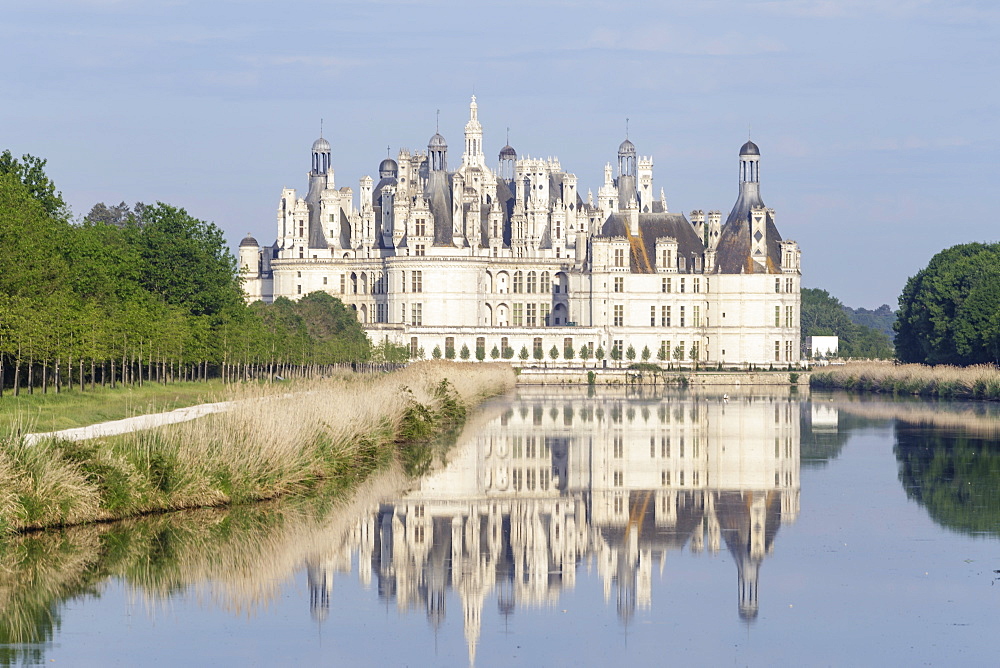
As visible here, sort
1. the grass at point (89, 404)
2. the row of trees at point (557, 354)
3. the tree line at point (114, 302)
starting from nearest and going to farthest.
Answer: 1. the grass at point (89, 404)
2. the tree line at point (114, 302)
3. the row of trees at point (557, 354)

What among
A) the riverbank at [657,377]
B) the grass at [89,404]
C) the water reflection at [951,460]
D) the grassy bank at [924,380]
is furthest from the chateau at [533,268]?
the grass at [89,404]

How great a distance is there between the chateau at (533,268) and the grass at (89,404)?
219ft

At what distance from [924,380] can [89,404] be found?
43714 mm

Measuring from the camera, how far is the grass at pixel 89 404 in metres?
28.3

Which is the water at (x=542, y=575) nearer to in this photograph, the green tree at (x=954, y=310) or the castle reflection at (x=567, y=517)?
the castle reflection at (x=567, y=517)

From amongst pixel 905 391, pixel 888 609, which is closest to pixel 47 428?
pixel 888 609

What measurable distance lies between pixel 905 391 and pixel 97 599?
Result: 61275 millimetres

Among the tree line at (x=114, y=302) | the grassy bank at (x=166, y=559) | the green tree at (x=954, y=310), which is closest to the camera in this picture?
the grassy bank at (x=166, y=559)

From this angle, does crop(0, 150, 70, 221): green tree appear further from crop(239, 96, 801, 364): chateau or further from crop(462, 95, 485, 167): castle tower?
crop(462, 95, 485, 167): castle tower

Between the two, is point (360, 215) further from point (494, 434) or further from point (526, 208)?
point (494, 434)

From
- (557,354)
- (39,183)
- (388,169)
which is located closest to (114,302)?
(39,183)

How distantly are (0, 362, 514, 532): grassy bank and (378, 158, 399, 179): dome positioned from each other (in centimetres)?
10817

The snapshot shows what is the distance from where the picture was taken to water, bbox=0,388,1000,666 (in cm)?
1320

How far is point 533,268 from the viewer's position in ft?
416
